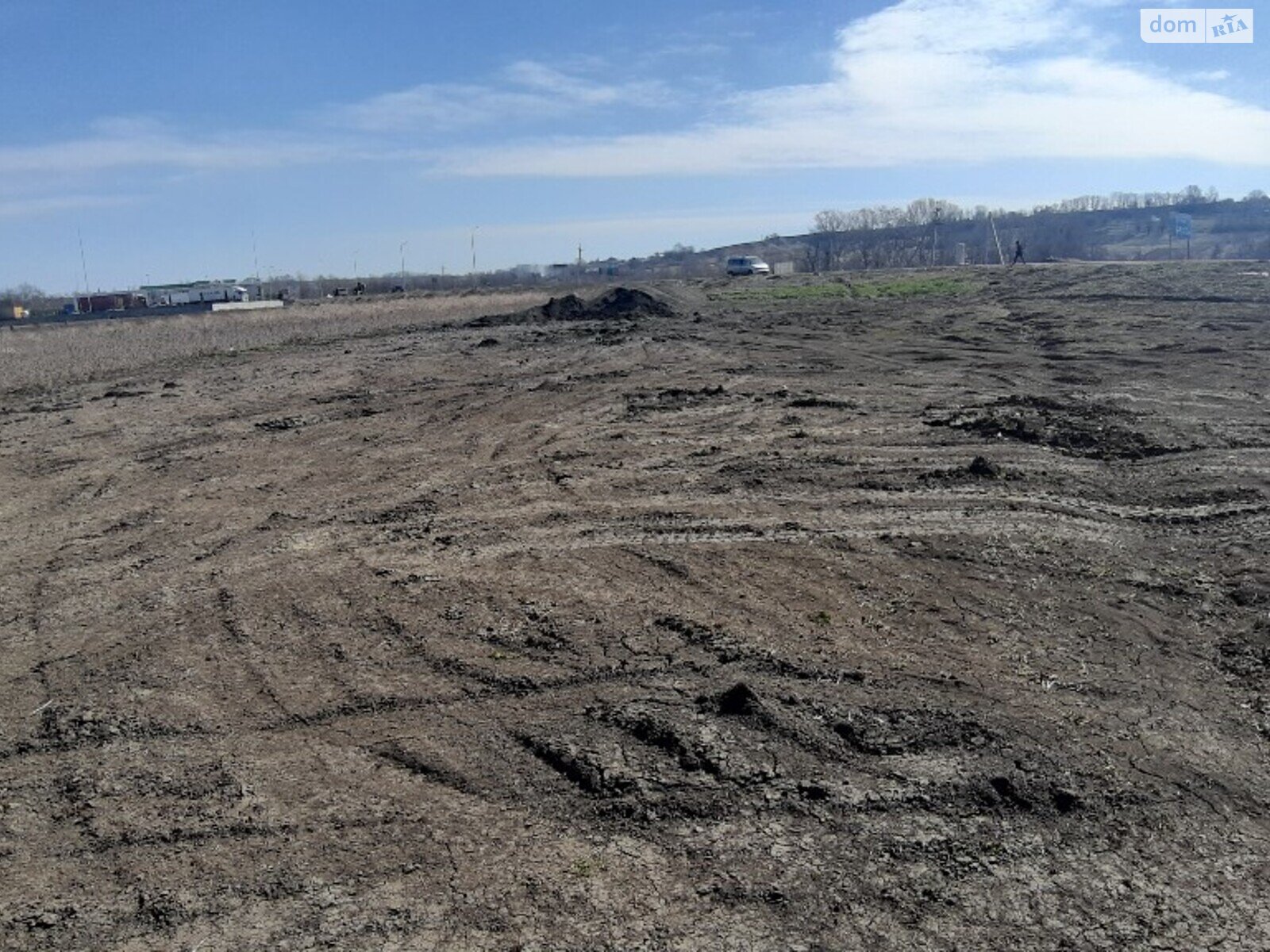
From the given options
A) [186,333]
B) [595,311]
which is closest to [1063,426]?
[595,311]

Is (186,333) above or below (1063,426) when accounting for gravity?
above

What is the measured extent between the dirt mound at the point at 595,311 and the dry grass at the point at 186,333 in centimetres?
412

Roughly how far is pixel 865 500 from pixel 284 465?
25.8ft

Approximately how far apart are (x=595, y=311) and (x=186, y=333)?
639 inches

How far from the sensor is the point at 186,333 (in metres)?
42.4

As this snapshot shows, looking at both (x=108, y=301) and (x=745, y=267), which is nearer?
(x=745, y=267)

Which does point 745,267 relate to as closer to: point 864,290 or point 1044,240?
point 864,290

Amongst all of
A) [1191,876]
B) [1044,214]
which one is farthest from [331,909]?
[1044,214]

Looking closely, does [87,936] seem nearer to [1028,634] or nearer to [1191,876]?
[1191,876]

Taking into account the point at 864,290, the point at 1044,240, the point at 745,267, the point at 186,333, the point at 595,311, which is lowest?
the point at 595,311

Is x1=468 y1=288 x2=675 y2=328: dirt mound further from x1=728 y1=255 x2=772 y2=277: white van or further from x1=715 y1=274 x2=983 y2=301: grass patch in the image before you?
x1=728 y1=255 x2=772 y2=277: white van

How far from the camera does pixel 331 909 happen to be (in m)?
4.74

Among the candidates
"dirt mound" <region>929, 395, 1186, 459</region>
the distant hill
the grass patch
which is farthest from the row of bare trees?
"dirt mound" <region>929, 395, 1186, 459</region>

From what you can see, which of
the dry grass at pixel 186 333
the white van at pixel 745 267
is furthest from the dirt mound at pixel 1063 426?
the white van at pixel 745 267
